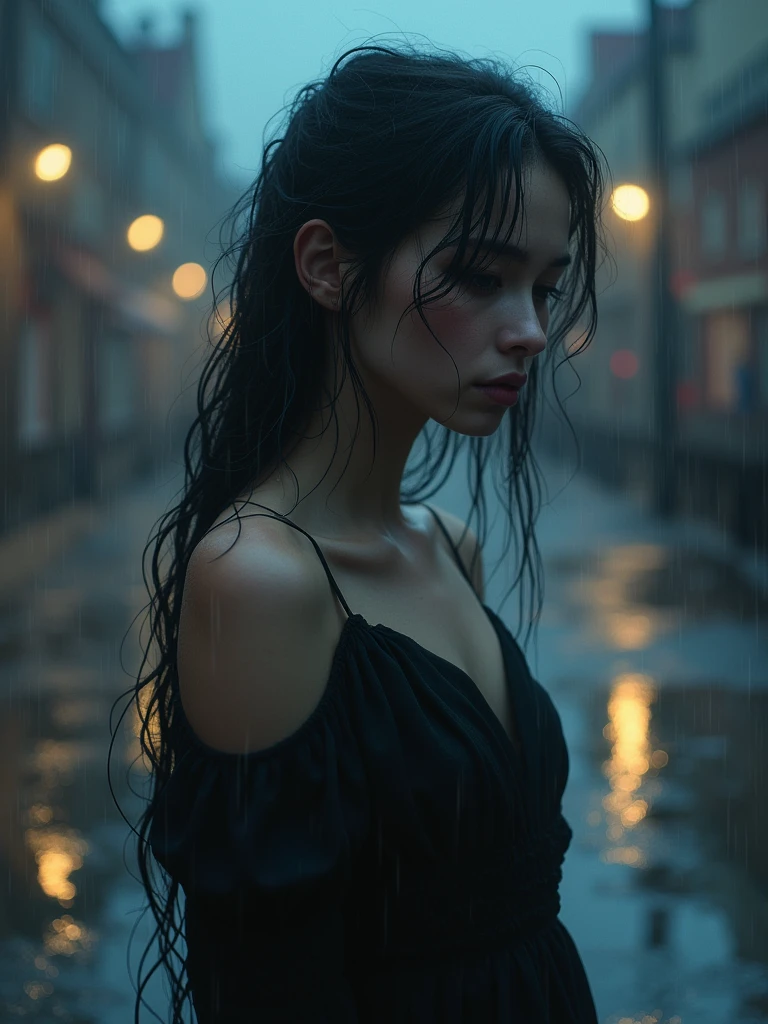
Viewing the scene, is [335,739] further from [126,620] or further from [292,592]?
[126,620]

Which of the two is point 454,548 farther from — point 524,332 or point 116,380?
point 116,380

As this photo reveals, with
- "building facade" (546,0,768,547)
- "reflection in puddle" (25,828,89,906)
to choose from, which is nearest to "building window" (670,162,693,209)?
"building facade" (546,0,768,547)

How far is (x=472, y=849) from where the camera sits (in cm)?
133

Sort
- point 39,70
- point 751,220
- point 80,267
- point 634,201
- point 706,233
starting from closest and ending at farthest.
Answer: point 634,201 < point 39,70 < point 80,267 < point 751,220 < point 706,233

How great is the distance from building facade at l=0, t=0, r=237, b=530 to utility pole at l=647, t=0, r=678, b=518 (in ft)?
16.5

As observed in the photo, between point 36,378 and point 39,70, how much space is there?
448cm

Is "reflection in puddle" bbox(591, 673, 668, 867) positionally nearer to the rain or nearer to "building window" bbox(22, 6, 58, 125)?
the rain

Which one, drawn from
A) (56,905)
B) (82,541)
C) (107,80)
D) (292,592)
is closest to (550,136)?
(292,592)

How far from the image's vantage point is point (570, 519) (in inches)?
556

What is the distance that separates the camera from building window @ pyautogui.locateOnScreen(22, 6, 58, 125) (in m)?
16.2

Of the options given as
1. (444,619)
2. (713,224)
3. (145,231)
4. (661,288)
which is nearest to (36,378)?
(145,231)

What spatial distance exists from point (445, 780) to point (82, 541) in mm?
12128

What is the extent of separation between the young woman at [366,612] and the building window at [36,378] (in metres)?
15.3

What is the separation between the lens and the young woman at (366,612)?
1.18 m
